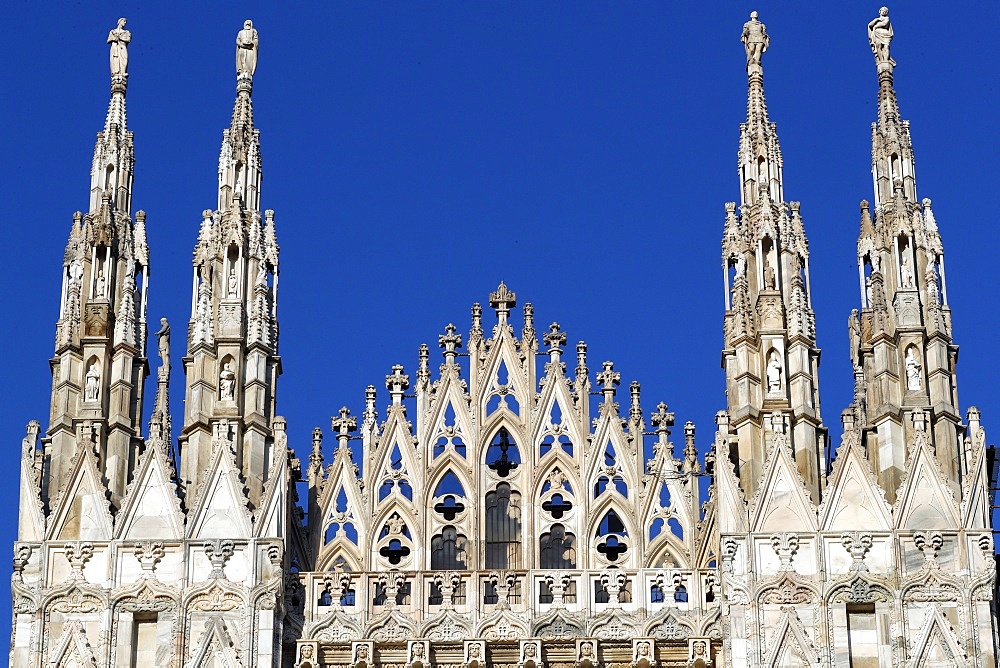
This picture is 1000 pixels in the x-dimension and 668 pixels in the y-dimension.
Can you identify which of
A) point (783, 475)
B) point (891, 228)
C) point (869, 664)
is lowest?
point (869, 664)

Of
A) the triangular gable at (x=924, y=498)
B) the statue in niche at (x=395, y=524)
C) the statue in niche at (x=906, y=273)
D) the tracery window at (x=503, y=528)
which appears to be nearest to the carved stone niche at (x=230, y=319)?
the statue in niche at (x=395, y=524)

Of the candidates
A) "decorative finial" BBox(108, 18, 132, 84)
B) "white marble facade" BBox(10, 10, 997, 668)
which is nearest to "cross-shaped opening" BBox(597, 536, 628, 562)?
"white marble facade" BBox(10, 10, 997, 668)

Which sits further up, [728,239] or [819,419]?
[728,239]

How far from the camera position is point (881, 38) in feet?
110

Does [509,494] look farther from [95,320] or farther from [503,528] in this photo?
[95,320]

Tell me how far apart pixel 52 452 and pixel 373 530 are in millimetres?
3580

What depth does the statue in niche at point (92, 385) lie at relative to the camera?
30.6m

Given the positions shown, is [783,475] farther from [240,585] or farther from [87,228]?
[87,228]

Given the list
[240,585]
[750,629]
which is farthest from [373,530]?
[750,629]

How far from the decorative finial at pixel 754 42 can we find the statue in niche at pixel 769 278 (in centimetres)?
302

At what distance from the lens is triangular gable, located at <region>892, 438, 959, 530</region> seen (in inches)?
1155

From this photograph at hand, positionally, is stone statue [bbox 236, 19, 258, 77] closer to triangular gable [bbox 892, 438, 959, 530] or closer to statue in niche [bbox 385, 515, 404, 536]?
statue in niche [bbox 385, 515, 404, 536]

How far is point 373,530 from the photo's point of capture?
1209 inches

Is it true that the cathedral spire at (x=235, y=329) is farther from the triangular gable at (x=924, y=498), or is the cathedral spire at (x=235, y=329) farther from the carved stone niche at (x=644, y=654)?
the triangular gable at (x=924, y=498)
